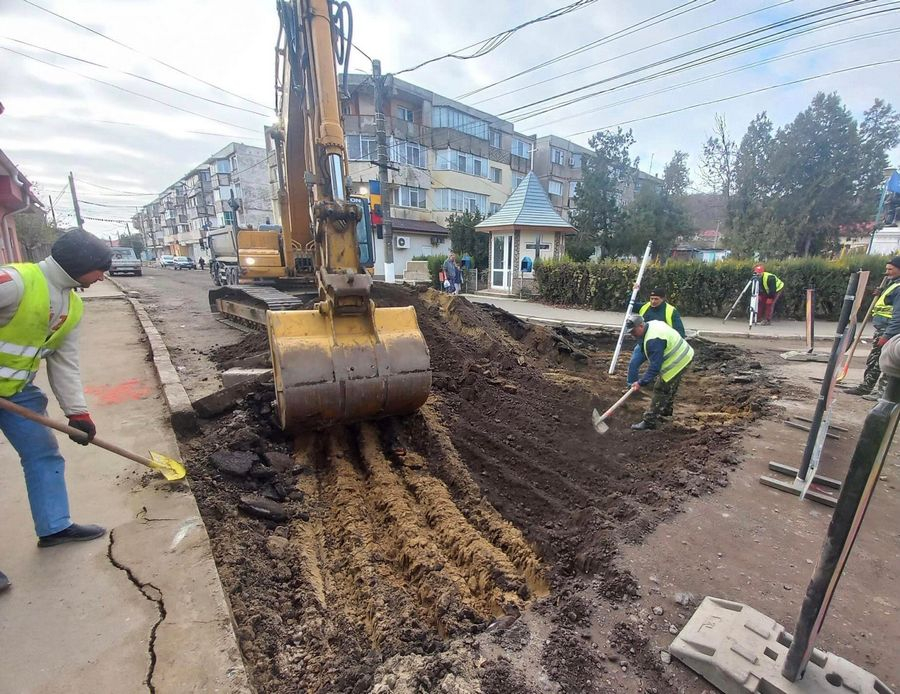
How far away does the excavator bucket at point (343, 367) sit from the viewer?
12.5 ft

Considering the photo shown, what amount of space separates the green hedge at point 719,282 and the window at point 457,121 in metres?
21.8

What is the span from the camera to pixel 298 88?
17.8ft

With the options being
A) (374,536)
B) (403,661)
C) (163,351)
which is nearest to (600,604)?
(403,661)

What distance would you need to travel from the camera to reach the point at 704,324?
39.4 ft

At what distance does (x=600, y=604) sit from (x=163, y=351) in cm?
693

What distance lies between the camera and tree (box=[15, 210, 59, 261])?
25.1 metres

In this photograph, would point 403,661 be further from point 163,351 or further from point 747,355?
point 747,355

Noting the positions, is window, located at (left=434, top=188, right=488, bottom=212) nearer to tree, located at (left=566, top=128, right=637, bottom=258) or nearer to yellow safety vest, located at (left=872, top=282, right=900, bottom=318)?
tree, located at (left=566, top=128, right=637, bottom=258)

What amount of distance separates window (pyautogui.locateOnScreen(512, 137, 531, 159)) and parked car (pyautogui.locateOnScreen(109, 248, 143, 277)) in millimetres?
29795

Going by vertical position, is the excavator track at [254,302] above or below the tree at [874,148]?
below

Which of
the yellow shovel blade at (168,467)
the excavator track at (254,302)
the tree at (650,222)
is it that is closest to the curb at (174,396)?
the yellow shovel blade at (168,467)

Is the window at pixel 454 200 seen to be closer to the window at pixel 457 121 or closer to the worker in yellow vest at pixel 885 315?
the window at pixel 457 121

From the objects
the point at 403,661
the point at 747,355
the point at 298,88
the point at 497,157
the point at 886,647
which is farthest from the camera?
the point at 497,157

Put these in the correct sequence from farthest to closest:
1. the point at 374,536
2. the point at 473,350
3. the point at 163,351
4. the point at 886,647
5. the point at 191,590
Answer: the point at 473,350 → the point at 163,351 → the point at 374,536 → the point at 191,590 → the point at 886,647
